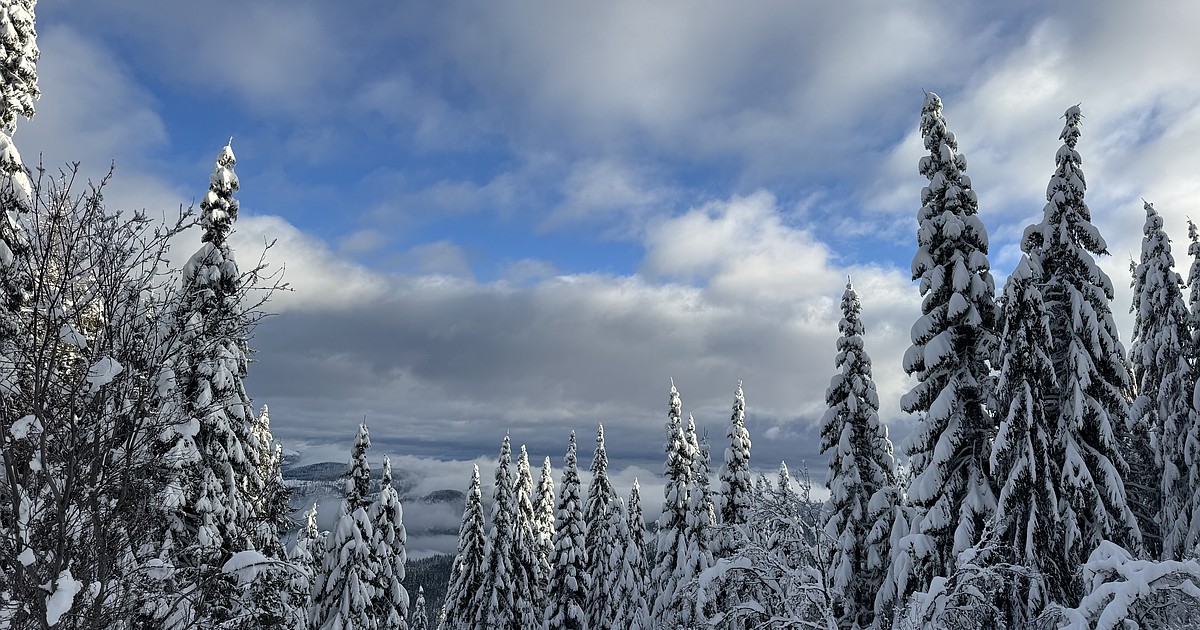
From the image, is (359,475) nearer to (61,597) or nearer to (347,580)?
(347,580)

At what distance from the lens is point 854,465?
21.9 meters

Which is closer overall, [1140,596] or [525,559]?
[1140,596]

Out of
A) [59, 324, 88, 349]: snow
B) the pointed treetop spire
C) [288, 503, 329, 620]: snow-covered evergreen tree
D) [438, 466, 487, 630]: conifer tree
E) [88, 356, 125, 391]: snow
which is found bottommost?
[438, 466, 487, 630]: conifer tree

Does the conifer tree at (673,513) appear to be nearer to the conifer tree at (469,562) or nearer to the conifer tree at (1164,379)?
the conifer tree at (469,562)

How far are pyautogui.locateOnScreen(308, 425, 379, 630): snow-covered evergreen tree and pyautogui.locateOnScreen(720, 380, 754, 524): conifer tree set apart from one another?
15.1 meters

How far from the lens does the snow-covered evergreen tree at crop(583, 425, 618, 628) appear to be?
36.9 metres

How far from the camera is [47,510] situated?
7801 mm

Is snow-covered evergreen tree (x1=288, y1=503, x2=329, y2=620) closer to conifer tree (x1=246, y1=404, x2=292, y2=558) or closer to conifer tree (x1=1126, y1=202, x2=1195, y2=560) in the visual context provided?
conifer tree (x1=246, y1=404, x2=292, y2=558)

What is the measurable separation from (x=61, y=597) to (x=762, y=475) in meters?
13.0

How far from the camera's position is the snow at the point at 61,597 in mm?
6242

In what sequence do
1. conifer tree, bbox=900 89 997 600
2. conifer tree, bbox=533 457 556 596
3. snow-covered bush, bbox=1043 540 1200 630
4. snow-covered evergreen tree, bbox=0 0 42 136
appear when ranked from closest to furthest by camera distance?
snow-covered bush, bbox=1043 540 1200 630, snow-covered evergreen tree, bbox=0 0 42 136, conifer tree, bbox=900 89 997 600, conifer tree, bbox=533 457 556 596

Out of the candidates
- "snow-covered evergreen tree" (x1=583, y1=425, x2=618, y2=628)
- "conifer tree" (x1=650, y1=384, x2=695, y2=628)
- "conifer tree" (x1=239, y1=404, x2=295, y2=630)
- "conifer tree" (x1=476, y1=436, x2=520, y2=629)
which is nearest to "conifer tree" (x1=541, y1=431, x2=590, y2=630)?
"snow-covered evergreen tree" (x1=583, y1=425, x2=618, y2=628)

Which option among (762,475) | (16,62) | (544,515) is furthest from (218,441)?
(544,515)

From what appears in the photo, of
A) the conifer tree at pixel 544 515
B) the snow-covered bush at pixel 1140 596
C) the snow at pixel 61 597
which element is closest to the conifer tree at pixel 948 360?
the snow-covered bush at pixel 1140 596
